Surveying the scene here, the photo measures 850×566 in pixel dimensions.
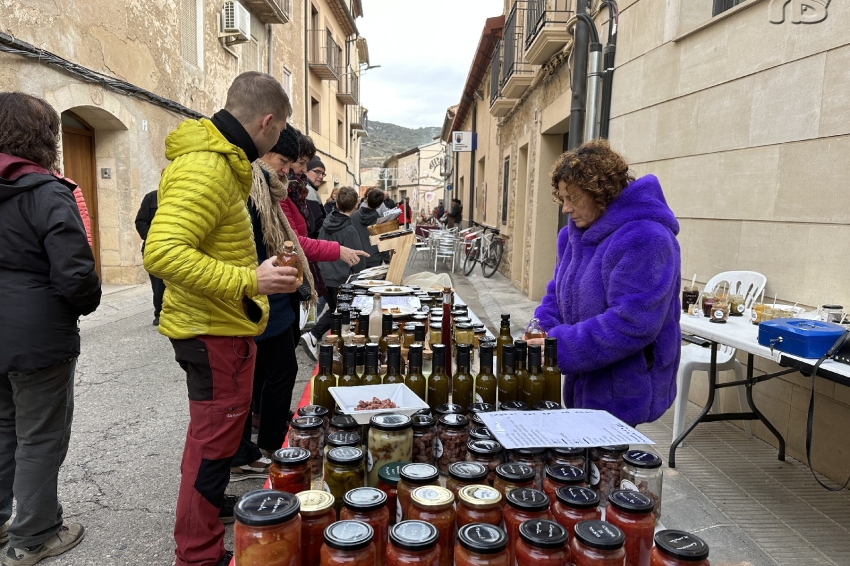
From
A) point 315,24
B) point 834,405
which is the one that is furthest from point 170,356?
point 315,24

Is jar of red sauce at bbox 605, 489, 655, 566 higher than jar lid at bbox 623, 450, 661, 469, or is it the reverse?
jar lid at bbox 623, 450, 661, 469

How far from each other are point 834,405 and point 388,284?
3520mm

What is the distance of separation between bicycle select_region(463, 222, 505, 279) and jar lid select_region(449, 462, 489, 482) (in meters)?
Result: 12.8

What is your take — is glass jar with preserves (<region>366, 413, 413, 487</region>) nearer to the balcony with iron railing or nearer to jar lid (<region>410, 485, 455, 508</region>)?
jar lid (<region>410, 485, 455, 508</region>)

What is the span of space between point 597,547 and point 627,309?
1278 mm

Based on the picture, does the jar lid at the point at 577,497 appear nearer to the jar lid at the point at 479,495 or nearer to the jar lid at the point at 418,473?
the jar lid at the point at 479,495

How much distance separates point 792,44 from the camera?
12.7 feet

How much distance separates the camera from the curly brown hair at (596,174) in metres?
2.34

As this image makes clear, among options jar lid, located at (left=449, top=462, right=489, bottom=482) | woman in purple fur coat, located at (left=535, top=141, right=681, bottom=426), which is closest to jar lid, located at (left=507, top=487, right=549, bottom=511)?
jar lid, located at (left=449, top=462, right=489, bottom=482)

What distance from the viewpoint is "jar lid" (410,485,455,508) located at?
1231 mm

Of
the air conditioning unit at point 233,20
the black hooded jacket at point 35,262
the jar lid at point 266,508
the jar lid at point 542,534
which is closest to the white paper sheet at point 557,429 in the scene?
the jar lid at point 542,534

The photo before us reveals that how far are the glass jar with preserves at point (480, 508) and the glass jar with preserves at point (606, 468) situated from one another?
1.55 ft

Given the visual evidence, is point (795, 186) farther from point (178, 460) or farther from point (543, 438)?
point (178, 460)

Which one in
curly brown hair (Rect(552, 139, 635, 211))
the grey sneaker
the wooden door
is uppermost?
the wooden door
